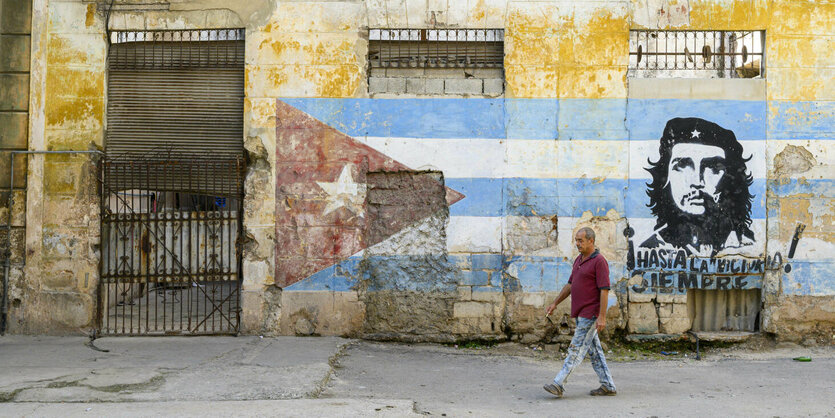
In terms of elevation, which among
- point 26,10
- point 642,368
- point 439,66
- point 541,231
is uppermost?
point 26,10

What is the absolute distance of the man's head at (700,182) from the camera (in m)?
8.18

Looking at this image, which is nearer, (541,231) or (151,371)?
(151,371)

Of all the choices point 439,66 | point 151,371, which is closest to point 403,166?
point 439,66

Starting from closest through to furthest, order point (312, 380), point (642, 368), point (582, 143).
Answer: point (312, 380) < point (642, 368) < point (582, 143)

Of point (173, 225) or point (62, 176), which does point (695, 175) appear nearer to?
point (173, 225)

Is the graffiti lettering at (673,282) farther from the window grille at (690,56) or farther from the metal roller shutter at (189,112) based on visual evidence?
the metal roller shutter at (189,112)

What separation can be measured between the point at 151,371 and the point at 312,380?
5.05 ft

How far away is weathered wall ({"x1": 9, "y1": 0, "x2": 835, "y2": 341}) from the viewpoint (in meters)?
8.18

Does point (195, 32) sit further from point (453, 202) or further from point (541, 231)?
point (541, 231)

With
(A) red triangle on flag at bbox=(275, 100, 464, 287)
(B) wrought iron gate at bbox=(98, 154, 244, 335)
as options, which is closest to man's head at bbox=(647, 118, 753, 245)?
(A) red triangle on flag at bbox=(275, 100, 464, 287)

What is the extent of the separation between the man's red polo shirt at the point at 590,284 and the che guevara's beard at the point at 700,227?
8.69 feet

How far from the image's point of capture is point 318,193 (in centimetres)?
823

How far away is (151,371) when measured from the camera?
6422 millimetres

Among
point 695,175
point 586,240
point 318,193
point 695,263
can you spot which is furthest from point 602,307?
point 318,193
